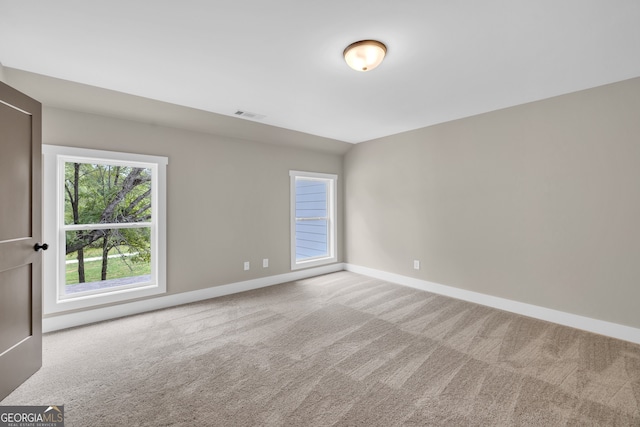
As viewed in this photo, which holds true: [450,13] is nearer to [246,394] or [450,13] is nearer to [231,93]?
[231,93]

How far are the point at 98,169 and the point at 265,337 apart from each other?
2.87 metres

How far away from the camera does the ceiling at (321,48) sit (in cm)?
173

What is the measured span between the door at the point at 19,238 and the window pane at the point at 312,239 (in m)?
3.85

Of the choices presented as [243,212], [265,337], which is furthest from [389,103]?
[265,337]

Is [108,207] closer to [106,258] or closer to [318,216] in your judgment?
[106,258]

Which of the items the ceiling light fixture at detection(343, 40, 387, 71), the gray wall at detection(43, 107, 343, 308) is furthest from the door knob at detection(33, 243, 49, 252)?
the ceiling light fixture at detection(343, 40, 387, 71)

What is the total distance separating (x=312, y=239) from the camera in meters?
5.68

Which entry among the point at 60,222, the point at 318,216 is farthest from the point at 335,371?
the point at 318,216

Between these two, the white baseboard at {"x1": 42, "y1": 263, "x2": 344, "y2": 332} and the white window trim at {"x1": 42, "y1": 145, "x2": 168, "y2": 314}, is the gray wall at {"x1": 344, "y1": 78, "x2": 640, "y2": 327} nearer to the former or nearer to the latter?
the white baseboard at {"x1": 42, "y1": 263, "x2": 344, "y2": 332}

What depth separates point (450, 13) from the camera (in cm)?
177

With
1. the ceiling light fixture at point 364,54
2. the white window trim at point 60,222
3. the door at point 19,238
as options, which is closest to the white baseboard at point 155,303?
the white window trim at point 60,222

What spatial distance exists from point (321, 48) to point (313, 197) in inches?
141

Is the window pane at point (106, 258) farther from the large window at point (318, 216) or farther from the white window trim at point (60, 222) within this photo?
the large window at point (318, 216)

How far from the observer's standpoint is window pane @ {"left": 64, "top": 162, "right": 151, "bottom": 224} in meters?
3.25
